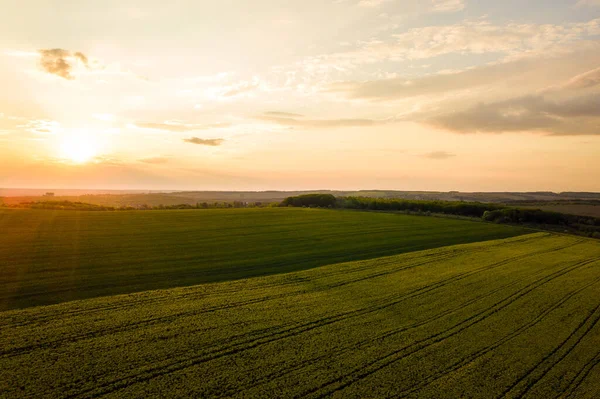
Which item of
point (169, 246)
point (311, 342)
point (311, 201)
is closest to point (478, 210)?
point (311, 201)

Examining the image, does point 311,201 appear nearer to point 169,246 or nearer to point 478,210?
point 478,210

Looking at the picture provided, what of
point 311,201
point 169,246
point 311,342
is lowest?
point 311,342

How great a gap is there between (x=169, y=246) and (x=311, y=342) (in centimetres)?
1604

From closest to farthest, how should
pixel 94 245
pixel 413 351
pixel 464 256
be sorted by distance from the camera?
pixel 413 351, pixel 94 245, pixel 464 256

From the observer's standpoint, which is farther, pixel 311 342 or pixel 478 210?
pixel 478 210

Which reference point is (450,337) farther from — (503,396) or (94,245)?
(94,245)

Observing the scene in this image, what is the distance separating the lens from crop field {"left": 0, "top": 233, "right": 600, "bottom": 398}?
9055 millimetres

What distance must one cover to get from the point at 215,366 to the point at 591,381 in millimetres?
9139

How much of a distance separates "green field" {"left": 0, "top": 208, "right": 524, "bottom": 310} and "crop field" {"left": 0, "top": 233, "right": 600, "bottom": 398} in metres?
2.02

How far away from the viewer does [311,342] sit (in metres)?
11.4

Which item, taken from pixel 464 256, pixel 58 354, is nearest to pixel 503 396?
pixel 58 354

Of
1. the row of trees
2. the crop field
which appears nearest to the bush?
the row of trees

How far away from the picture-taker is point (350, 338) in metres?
11.8

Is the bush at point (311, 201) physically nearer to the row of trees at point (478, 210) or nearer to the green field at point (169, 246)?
the row of trees at point (478, 210)
